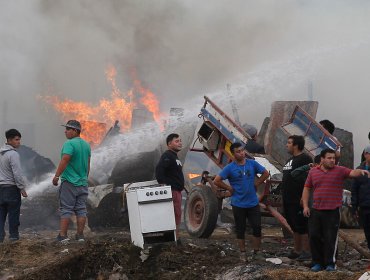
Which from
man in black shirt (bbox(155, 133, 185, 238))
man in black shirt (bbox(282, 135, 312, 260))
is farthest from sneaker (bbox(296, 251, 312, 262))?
man in black shirt (bbox(155, 133, 185, 238))

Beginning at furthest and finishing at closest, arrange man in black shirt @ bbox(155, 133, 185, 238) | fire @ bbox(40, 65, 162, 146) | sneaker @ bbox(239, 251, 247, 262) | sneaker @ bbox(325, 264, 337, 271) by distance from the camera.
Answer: fire @ bbox(40, 65, 162, 146), man in black shirt @ bbox(155, 133, 185, 238), sneaker @ bbox(239, 251, 247, 262), sneaker @ bbox(325, 264, 337, 271)

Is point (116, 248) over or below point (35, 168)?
below

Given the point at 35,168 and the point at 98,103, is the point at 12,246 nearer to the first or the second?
the point at 35,168

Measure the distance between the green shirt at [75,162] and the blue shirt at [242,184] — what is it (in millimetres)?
2107

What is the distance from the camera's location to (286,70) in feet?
47.6

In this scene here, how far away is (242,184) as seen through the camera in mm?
6512

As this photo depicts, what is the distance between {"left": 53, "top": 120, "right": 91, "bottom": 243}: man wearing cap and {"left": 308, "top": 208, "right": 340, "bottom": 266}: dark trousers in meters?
3.32

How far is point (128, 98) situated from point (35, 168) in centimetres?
1081

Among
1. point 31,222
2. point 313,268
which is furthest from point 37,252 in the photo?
point 31,222

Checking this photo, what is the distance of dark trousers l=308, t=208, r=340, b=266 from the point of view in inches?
213

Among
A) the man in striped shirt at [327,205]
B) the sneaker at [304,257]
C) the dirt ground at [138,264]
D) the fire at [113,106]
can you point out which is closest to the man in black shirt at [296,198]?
the sneaker at [304,257]

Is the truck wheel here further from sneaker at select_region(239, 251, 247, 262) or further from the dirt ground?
sneaker at select_region(239, 251, 247, 262)

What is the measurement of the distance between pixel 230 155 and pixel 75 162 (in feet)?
9.24

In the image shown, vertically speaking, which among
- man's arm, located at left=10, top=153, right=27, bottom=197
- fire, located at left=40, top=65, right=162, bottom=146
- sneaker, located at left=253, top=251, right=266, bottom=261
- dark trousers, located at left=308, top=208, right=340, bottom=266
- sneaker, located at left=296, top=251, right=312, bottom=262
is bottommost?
sneaker, located at left=296, top=251, right=312, bottom=262
